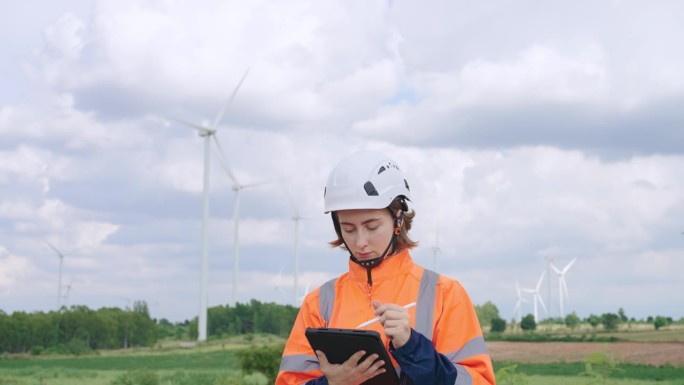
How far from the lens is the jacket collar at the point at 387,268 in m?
4.18

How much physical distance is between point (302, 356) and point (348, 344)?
511 millimetres

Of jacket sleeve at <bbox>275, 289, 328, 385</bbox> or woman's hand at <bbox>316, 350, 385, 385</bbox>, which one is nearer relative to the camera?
woman's hand at <bbox>316, 350, 385, 385</bbox>

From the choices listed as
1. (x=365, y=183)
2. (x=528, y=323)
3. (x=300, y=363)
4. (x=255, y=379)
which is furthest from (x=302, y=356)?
(x=528, y=323)

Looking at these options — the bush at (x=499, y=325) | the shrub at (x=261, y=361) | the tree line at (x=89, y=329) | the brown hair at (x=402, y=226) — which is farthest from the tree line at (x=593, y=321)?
the brown hair at (x=402, y=226)

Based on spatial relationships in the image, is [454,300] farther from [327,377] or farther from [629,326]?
[629,326]

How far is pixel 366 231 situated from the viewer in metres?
4.16

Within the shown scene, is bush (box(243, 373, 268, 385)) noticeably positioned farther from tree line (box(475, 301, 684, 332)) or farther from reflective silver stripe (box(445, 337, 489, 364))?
tree line (box(475, 301, 684, 332))

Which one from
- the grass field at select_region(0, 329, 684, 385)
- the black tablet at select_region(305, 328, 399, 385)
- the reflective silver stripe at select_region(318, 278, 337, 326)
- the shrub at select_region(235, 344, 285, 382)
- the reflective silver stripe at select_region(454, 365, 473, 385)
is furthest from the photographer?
the grass field at select_region(0, 329, 684, 385)

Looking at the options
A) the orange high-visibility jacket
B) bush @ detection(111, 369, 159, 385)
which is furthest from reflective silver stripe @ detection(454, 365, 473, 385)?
bush @ detection(111, 369, 159, 385)

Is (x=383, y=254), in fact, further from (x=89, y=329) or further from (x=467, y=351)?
(x=89, y=329)

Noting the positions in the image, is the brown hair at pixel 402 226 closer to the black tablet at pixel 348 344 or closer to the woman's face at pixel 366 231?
the woman's face at pixel 366 231

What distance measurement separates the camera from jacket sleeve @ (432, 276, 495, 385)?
4.07 m

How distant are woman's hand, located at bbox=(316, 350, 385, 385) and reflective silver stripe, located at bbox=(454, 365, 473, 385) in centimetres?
34

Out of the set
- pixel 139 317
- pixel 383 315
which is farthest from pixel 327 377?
pixel 139 317
